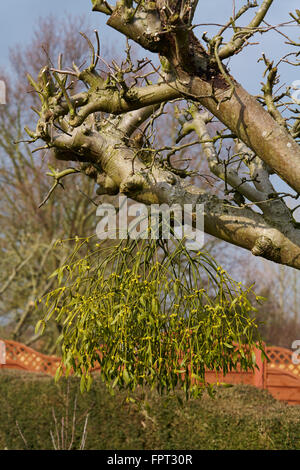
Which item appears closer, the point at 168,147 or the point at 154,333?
the point at 154,333

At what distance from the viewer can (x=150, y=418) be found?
6.45 meters

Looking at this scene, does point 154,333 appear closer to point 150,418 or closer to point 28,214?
point 150,418

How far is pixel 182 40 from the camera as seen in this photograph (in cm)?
264

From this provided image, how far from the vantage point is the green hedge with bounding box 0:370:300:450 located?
560cm

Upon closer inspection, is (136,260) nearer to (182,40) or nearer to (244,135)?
(244,135)

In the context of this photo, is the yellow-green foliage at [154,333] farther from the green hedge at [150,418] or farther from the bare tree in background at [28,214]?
the bare tree in background at [28,214]

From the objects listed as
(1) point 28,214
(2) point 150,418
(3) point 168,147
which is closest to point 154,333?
(3) point 168,147

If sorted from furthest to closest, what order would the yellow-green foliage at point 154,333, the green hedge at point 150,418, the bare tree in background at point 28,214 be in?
the bare tree in background at point 28,214, the green hedge at point 150,418, the yellow-green foliage at point 154,333

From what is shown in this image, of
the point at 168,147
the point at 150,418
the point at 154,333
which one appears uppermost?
the point at 168,147

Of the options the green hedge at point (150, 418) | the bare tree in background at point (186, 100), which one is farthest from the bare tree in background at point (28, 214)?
the bare tree in background at point (186, 100)

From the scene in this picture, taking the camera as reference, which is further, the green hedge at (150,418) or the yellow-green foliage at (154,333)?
the green hedge at (150,418)

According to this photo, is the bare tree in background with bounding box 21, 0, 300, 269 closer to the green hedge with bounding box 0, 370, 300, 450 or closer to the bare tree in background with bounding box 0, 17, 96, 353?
the green hedge with bounding box 0, 370, 300, 450

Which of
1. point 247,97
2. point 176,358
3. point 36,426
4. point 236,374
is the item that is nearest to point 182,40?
point 247,97

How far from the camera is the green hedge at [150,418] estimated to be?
18.4 feet
